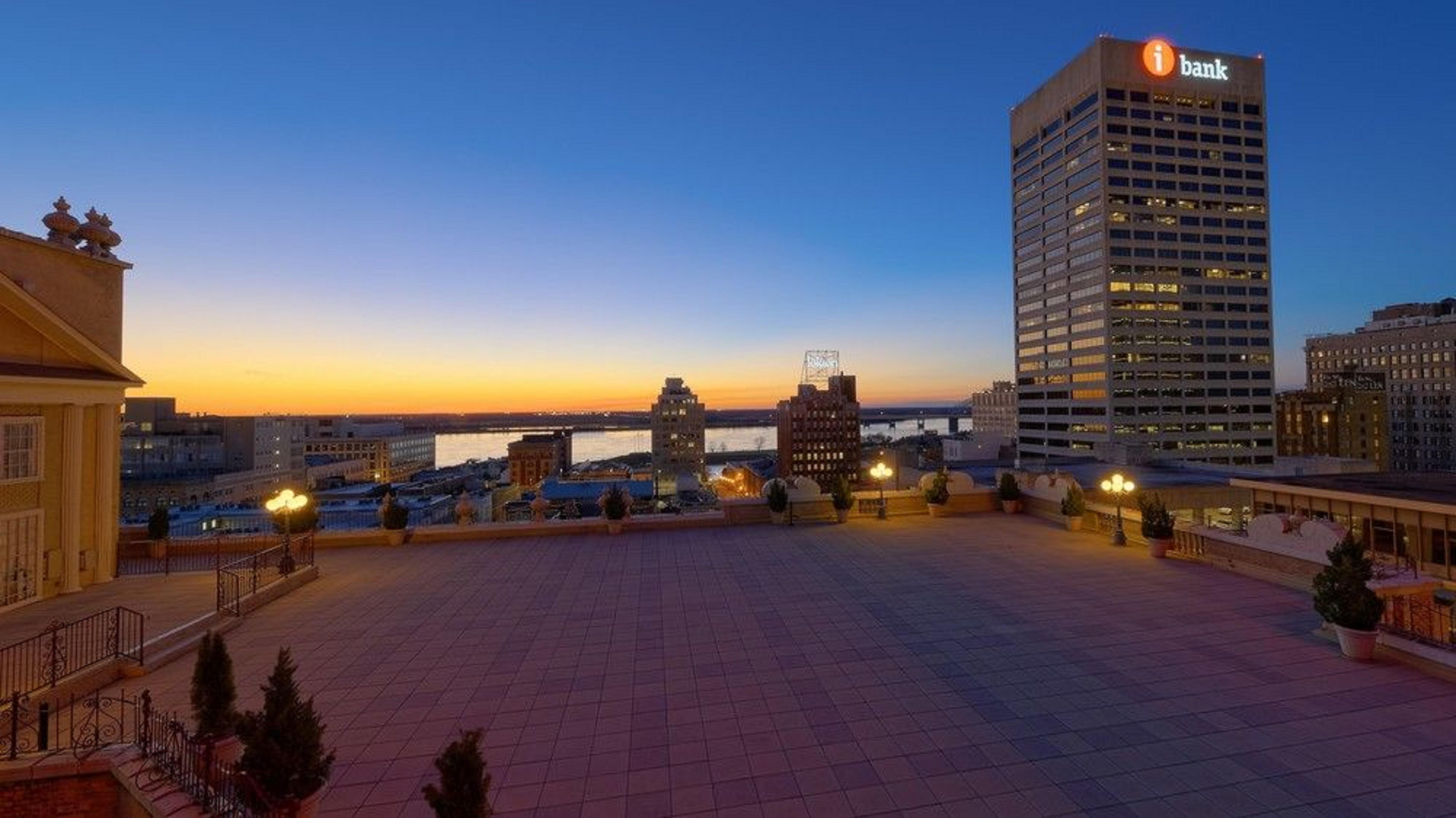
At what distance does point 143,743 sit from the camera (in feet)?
26.8

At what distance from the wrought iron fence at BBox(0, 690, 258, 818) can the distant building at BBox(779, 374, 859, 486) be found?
168010mm

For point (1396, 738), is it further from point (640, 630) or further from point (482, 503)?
point (482, 503)

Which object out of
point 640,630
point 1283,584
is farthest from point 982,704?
point 1283,584

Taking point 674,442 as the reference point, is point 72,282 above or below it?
above

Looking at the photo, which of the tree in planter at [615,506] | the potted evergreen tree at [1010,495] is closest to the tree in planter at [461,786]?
the tree in planter at [615,506]

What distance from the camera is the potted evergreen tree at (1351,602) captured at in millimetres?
10172

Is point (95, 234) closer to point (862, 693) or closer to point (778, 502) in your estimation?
point (778, 502)

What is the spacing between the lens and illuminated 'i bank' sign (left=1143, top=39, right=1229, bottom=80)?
123312 mm

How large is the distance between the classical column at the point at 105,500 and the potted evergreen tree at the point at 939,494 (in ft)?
79.9

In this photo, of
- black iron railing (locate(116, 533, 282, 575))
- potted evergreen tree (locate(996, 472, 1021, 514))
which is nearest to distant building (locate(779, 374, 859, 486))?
potted evergreen tree (locate(996, 472, 1021, 514))

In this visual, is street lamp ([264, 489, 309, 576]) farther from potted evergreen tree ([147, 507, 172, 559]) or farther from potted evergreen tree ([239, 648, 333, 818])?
potted evergreen tree ([239, 648, 333, 818])

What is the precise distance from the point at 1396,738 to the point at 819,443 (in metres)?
173

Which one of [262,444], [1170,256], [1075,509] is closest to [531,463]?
[262,444]

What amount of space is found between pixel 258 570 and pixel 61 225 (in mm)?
10323
